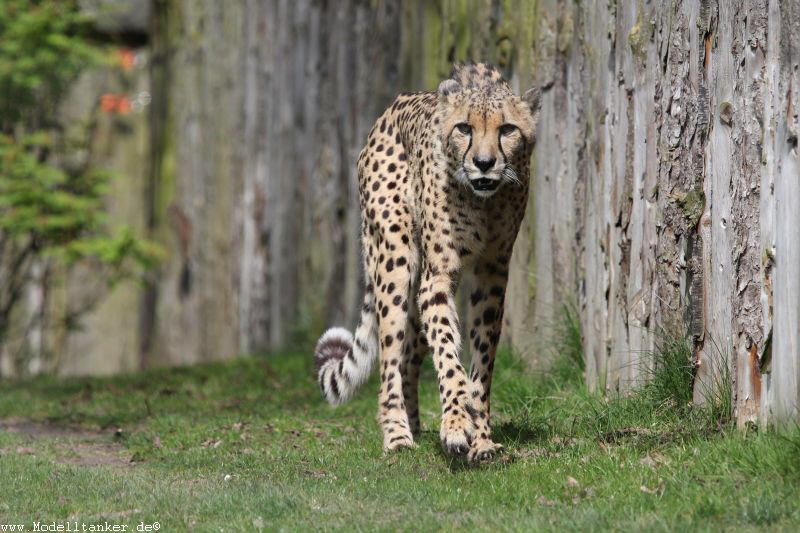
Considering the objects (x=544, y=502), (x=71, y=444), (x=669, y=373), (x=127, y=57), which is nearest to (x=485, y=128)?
(x=669, y=373)

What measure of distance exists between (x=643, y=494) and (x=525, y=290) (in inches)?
125

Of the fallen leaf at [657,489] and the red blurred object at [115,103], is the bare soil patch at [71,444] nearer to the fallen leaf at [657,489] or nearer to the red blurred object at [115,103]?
the fallen leaf at [657,489]

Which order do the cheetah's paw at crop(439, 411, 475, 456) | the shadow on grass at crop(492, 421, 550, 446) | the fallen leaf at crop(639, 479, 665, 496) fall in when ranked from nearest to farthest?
the fallen leaf at crop(639, 479, 665, 496), the cheetah's paw at crop(439, 411, 475, 456), the shadow on grass at crop(492, 421, 550, 446)

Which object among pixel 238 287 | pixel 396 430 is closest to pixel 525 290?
pixel 396 430

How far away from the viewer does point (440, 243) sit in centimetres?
580

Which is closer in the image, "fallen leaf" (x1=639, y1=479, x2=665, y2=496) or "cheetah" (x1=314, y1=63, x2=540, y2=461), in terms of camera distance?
"fallen leaf" (x1=639, y1=479, x2=665, y2=496)

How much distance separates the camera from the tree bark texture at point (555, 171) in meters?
4.82

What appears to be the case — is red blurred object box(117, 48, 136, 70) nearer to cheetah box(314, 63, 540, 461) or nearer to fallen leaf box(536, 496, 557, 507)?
cheetah box(314, 63, 540, 461)

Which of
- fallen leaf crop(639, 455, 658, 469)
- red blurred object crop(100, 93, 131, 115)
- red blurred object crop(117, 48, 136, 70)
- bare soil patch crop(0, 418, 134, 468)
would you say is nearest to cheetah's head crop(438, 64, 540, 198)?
fallen leaf crop(639, 455, 658, 469)

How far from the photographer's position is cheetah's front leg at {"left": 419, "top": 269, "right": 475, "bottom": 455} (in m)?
5.27

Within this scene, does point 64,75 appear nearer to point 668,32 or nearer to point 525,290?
point 525,290

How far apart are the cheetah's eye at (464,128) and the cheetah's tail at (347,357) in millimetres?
1174

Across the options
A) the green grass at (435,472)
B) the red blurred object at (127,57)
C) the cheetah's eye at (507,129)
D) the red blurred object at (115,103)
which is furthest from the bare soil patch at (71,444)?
the red blurred object at (127,57)

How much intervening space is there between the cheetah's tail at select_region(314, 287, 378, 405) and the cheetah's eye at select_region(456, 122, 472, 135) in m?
1.17
